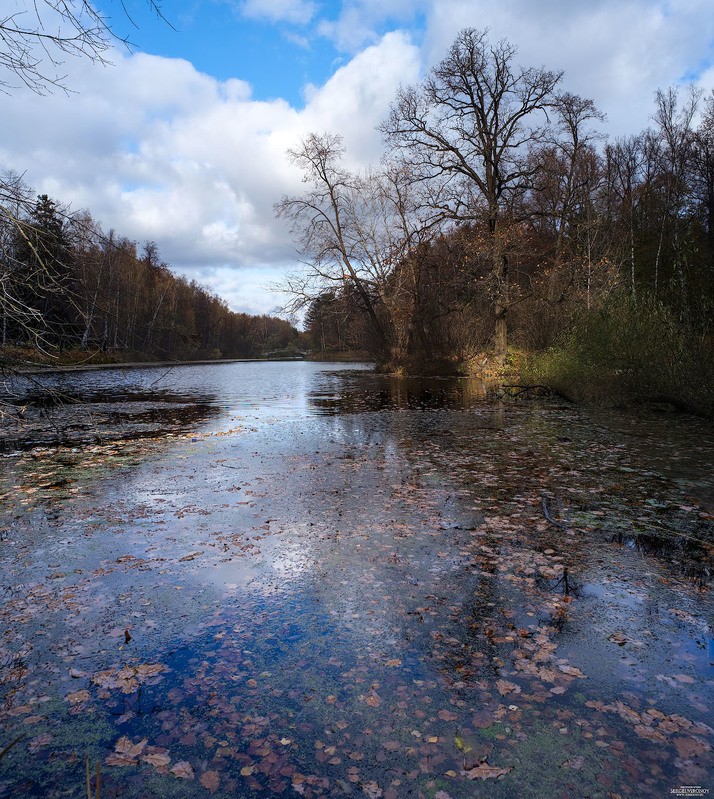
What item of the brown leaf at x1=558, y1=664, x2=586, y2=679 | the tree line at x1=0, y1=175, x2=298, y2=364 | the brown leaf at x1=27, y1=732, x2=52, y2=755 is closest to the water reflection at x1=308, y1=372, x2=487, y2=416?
the tree line at x1=0, y1=175, x2=298, y2=364

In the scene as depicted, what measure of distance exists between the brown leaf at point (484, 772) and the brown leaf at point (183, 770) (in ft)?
4.15

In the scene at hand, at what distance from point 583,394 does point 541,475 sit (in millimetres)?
9681

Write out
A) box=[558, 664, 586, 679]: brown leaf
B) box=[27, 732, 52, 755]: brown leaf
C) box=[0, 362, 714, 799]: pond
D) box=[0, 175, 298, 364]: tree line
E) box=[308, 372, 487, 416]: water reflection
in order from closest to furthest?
box=[0, 362, 714, 799]: pond → box=[27, 732, 52, 755]: brown leaf → box=[558, 664, 586, 679]: brown leaf → box=[0, 175, 298, 364]: tree line → box=[308, 372, 487, 416]: water reflection

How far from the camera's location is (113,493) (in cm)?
744

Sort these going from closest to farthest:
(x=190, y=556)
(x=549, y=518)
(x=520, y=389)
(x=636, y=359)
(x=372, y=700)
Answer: (x=372, y=700) → (x=190, y=556) → (x=549, y=518) → (x=636, y=359) → (x=520, y=389)

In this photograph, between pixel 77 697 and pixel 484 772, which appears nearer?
pixel 484 772

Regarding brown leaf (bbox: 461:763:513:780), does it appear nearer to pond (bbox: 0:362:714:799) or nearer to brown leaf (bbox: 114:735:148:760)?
pond (bbox: 0:362:714:799)

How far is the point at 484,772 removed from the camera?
250 centimetres

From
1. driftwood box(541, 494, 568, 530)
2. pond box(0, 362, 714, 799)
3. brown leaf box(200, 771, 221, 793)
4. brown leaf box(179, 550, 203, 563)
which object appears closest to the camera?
brown leaf box(200, 771, 221, 793)

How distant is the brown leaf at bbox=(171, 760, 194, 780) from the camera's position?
251 cm

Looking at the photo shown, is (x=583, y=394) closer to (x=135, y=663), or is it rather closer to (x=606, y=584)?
(x=606, y=584)

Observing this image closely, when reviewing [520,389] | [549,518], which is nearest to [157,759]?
[549,518]

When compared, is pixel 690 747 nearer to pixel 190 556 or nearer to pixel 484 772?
pixel 484 772

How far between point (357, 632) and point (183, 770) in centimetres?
146
